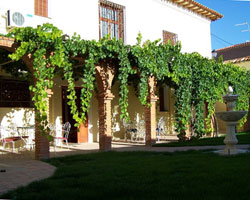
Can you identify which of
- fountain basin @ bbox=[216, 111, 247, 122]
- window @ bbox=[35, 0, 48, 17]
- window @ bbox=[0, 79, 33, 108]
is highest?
window @ bbox=[35, 0, 48, 17]

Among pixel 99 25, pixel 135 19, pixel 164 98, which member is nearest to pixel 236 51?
pixel 164 98

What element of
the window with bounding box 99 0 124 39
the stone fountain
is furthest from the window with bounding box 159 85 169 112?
the stone fountain

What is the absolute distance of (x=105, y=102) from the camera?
9.55 meters

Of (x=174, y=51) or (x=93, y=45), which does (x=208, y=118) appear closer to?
(x=174, y=51)

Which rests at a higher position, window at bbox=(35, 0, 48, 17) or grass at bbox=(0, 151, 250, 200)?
window at bbox=(35, 0, 48, 17)

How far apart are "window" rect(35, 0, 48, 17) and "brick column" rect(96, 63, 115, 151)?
221 cm

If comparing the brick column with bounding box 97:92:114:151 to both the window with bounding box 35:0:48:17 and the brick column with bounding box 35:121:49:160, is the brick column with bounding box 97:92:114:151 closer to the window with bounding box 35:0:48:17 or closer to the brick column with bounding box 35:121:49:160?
the brick column with bounding box 35:121:49:160

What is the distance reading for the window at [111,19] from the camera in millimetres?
11031

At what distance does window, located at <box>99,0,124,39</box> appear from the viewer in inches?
434

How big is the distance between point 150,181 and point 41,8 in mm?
6631

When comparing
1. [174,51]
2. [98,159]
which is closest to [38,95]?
[98,159]

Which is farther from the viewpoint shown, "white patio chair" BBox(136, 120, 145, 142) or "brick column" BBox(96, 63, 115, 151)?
Result: "white patio chair" BBox(136, 120, 145, 142)

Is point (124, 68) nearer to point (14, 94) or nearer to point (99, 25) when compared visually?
point (99, 25)

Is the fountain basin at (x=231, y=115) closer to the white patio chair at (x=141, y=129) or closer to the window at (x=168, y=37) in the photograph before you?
the white patio chair at (x=141, y=129)
